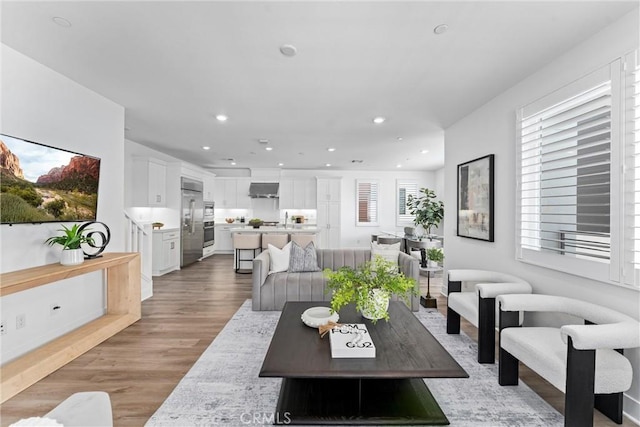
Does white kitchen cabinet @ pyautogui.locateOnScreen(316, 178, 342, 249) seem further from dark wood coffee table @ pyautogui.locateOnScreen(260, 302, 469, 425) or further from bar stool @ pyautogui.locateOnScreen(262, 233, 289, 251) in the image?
dark wood coffee table @ pyautogui.locateOnScreen(260, 302, 469, 425)

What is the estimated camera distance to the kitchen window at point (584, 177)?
195cm

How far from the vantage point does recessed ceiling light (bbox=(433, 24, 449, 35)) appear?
208 centimetres

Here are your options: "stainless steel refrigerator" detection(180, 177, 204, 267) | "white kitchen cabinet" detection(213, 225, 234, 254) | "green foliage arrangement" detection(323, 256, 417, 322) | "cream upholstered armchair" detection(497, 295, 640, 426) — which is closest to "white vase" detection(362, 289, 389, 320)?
→ "green foliage arrangement" detection(323, 256, 417, 322)

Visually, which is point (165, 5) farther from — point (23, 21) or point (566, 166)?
point (566, 166)

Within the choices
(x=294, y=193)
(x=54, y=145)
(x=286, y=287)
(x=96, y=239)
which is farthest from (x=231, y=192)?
(x=54, y=145)

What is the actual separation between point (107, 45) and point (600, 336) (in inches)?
155

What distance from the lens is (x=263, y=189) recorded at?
855 centimetres

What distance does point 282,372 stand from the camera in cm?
165

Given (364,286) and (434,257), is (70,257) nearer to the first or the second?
(364,286)

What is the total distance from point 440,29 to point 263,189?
22.8 feet

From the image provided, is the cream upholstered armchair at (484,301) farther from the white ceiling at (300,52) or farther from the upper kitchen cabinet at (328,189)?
the upper kitchen cabinet at (328,189)

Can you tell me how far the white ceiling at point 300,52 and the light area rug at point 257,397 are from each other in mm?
2639

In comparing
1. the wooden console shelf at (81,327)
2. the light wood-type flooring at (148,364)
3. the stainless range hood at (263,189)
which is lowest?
the light wood-type flooring at (148,364)

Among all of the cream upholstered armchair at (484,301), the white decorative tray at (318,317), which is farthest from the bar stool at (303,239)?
the white decorative tray at (318,317)
